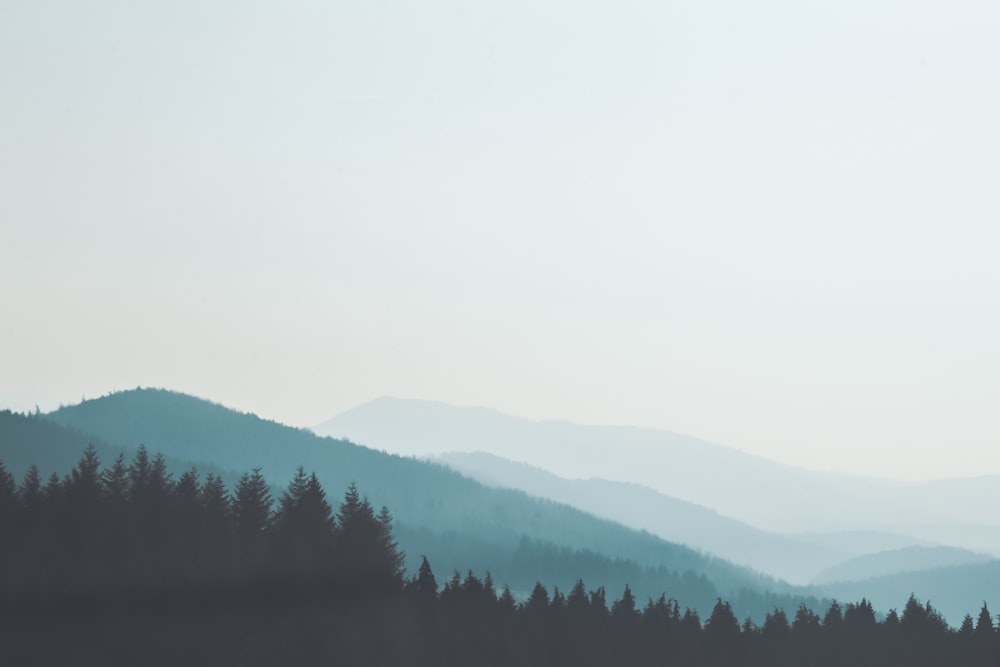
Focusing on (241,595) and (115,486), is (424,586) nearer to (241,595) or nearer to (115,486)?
(241,595)

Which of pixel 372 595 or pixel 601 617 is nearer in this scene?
pixel 372 595

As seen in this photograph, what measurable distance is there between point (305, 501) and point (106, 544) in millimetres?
10176

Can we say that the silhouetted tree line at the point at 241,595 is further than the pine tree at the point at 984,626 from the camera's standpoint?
No

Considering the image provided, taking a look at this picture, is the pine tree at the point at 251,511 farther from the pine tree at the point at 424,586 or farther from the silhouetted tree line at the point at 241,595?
the pine tree at the point at 424,586

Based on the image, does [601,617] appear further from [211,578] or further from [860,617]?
[211,578]

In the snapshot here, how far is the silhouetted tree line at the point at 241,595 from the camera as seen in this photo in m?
51.2

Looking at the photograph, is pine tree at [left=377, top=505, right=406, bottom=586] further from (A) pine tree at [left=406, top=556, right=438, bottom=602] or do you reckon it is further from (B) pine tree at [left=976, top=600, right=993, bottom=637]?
(B) pine tree at [left=976, top=600, right=993, bottom=637]

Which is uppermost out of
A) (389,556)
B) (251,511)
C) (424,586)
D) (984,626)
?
(251,511)

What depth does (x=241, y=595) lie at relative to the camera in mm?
56562

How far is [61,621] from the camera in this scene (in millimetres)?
49500

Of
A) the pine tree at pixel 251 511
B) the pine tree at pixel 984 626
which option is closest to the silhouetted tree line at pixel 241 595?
the pine tree at pixel 251 511

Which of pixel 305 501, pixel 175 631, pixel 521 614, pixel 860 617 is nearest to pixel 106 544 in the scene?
pixel 175 631

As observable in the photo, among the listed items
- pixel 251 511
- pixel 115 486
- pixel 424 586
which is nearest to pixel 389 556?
pixel 424 586

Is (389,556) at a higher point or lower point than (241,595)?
higher
